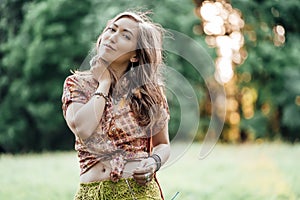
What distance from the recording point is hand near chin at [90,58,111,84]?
198cm

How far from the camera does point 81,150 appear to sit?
2.01 metres

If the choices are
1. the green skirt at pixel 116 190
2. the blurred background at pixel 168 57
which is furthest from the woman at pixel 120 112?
the blurred background at pixel 168 57

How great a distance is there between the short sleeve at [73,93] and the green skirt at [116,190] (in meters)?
0.25

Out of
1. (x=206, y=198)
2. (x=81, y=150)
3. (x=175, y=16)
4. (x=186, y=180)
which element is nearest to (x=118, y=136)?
(x=81, y=150)

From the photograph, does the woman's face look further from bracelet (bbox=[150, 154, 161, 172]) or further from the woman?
bracelet (bbox=[150, 154, 161, 172])

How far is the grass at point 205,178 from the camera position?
5195 mm

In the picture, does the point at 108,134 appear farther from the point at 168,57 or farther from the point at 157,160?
the point at 168,57

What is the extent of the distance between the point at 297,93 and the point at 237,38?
163cm

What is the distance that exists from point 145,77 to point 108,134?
0.22 metres

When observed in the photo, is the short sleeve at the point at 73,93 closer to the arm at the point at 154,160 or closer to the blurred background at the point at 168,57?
the arm at the point at 154,160

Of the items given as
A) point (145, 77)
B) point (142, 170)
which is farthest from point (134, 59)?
point (142, 170)

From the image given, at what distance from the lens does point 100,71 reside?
6.54 ft

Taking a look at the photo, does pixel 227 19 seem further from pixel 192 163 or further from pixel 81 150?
pixel 81 150

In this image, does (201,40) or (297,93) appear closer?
(201,40)
